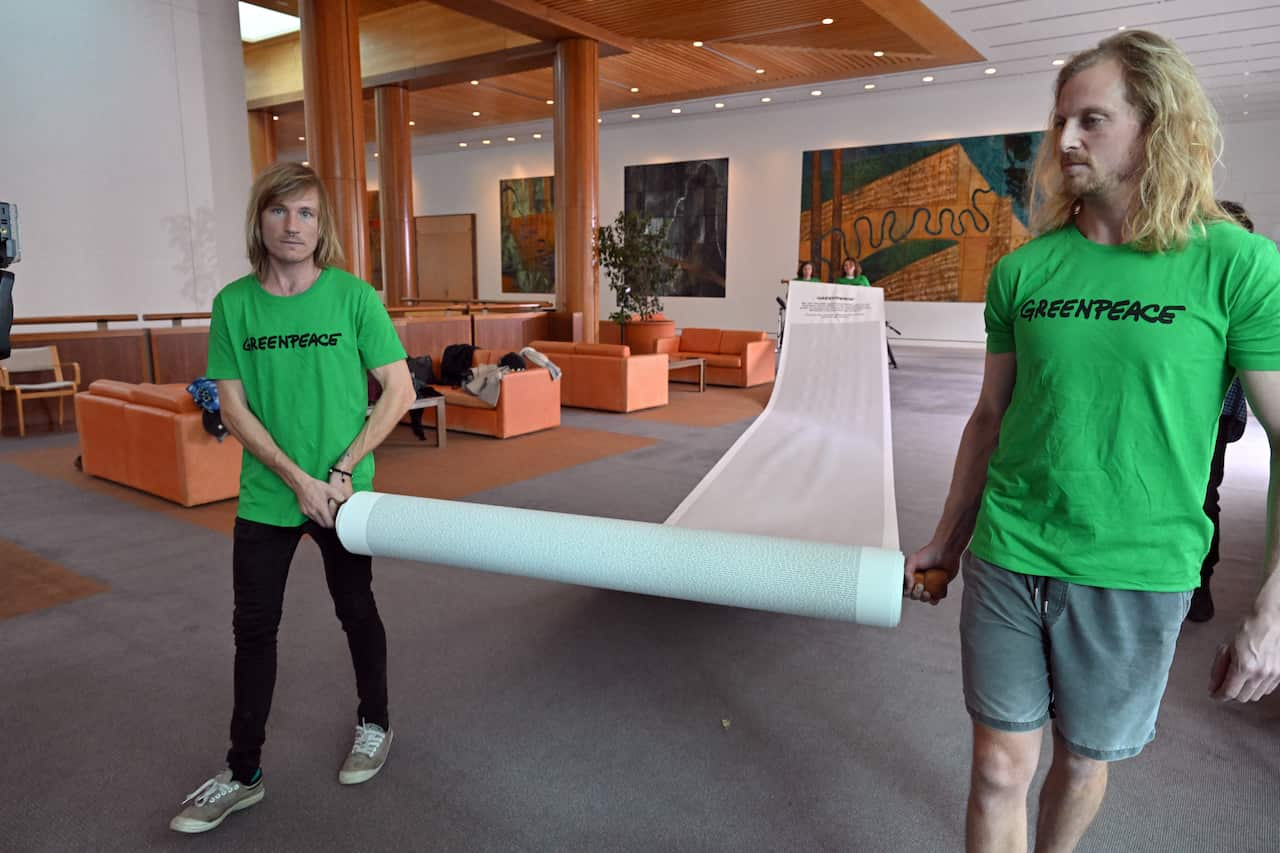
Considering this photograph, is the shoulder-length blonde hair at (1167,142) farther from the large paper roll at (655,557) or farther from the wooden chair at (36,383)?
the wooden chair at (36,383)

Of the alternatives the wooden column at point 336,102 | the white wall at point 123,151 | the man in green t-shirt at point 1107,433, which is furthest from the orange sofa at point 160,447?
the man in green t-shirt at point 1107,433

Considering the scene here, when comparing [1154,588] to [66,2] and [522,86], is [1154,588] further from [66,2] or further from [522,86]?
[522,86]

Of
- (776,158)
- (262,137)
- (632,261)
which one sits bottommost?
(632,261)

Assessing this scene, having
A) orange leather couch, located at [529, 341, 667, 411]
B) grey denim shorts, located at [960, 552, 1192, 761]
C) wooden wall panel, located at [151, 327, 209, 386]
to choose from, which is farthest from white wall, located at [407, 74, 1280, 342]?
grey denim shorts, located at [960, 552, 1192, 761]

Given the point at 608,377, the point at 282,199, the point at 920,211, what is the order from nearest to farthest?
the point at 282,199, the point at 608,377, the point at 920,211

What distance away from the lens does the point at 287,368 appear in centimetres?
168

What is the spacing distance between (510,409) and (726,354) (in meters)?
4.19

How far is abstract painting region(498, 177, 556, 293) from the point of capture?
1755cm

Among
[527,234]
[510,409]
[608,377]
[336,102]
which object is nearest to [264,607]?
[510,409]

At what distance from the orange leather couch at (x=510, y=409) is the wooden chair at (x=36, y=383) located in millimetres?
2870

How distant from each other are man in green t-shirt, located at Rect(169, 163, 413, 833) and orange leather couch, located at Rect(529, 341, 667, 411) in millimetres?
5856

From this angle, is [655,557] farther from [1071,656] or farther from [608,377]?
[608,377]

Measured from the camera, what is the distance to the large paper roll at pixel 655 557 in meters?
1.18

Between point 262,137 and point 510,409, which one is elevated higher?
point 262,137
